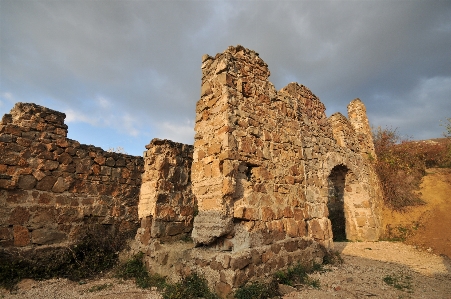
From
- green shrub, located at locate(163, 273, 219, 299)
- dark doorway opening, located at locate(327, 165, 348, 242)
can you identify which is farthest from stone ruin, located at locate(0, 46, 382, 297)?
dark doorway opening, located at locate(327, 165, 348, 242)

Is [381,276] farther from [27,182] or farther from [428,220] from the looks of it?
[27,182]

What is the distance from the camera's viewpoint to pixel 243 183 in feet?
12.3

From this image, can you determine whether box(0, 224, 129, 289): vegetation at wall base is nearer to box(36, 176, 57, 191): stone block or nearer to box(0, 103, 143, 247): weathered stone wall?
box(0, 103, 143, 247): weathered stone wall

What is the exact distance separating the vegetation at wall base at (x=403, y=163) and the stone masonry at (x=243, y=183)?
5281mm

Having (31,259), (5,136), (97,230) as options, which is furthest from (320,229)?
(5,136)

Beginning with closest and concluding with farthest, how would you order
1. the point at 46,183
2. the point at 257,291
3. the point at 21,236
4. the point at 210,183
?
the point at 257,291 → the point at 210,183 → the point at 21,236 → the point at 46,183

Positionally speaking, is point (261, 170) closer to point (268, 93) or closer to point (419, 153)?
point (268, 93)

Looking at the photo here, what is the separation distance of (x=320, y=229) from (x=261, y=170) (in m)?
1.95

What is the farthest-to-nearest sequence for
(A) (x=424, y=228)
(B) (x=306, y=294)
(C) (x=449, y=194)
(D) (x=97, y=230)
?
(C) (x=449, y=194)
(A) (x=424, y=228)
(D) (x=97, y=230)
(B) (x=306, y=294)

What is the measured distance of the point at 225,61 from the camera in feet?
13.4

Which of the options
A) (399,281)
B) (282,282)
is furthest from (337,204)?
(282,282)

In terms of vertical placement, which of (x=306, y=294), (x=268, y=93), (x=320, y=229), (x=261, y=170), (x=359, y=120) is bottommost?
(x=306, y=294)

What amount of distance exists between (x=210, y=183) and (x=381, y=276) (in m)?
3.55

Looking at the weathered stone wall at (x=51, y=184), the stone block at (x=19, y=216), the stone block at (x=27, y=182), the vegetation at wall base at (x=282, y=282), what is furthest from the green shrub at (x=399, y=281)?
the stone block at (x=27, y=182)
